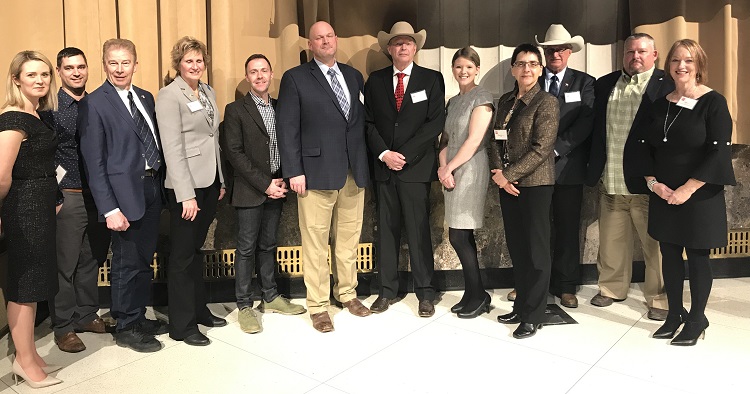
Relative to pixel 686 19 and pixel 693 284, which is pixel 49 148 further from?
pixel 686 19

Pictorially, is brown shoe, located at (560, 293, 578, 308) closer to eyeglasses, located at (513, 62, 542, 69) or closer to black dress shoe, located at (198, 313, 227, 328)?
eyeglasses, located at (513, 62, 542, 69)

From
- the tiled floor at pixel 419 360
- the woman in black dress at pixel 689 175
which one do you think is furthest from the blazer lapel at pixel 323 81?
the woman in black dress at pixel 689 175

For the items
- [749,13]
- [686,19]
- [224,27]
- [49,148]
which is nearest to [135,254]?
[49,148]

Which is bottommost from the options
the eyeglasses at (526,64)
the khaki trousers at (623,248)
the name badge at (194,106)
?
the khaki trousers at (623,248)

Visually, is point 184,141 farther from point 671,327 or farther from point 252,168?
point 671,327

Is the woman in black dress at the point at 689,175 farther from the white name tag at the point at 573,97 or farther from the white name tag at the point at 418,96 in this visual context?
the white name tag at the point at 418,96

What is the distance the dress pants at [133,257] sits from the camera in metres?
3.04

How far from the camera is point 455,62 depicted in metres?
3.40

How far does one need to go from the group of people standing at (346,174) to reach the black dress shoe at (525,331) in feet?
0.04

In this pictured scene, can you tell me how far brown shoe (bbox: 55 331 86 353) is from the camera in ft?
9.98

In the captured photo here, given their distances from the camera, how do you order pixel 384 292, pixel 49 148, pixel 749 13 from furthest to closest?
pixel 749 13
pixel 384 292
pixel 49 148

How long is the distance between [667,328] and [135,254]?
3.01 m

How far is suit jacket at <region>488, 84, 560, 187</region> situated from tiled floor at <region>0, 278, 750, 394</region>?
92cm

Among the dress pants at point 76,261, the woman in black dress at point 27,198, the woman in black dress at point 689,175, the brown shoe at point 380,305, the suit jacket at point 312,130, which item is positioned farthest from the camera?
the brown shoe at point 380,305
